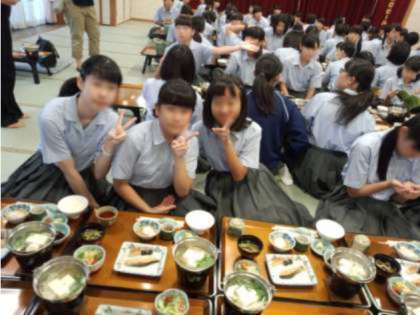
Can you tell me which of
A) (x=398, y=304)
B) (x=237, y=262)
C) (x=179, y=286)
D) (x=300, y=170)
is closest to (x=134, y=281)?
(x=179, y=286)

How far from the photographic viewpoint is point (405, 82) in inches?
176

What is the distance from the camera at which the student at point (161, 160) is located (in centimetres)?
194

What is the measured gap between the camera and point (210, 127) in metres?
2.45

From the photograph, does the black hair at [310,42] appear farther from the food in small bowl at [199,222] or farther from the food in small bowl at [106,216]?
the food in small bowl at [106,216]

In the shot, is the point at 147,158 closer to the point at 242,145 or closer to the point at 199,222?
the point at 199,222

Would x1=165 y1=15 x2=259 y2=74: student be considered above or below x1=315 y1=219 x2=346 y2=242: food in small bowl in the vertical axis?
above

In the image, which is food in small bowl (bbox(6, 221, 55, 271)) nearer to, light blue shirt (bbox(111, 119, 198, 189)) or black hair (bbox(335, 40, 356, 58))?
light blue shirt (bbox(111, 119, 198, 189))

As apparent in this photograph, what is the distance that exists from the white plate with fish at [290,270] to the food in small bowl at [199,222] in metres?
0.34

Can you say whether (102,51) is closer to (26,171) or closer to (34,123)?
(34,123)

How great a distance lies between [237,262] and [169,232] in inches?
14.6

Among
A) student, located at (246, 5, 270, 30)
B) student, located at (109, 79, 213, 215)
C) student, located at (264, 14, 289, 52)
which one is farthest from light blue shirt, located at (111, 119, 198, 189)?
student, located at (246, 5, 270, 30)

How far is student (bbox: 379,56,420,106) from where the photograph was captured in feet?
14.0

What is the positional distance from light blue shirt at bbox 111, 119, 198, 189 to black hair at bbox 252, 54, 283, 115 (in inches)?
45.6

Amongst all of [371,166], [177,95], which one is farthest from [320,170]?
[177,95]
